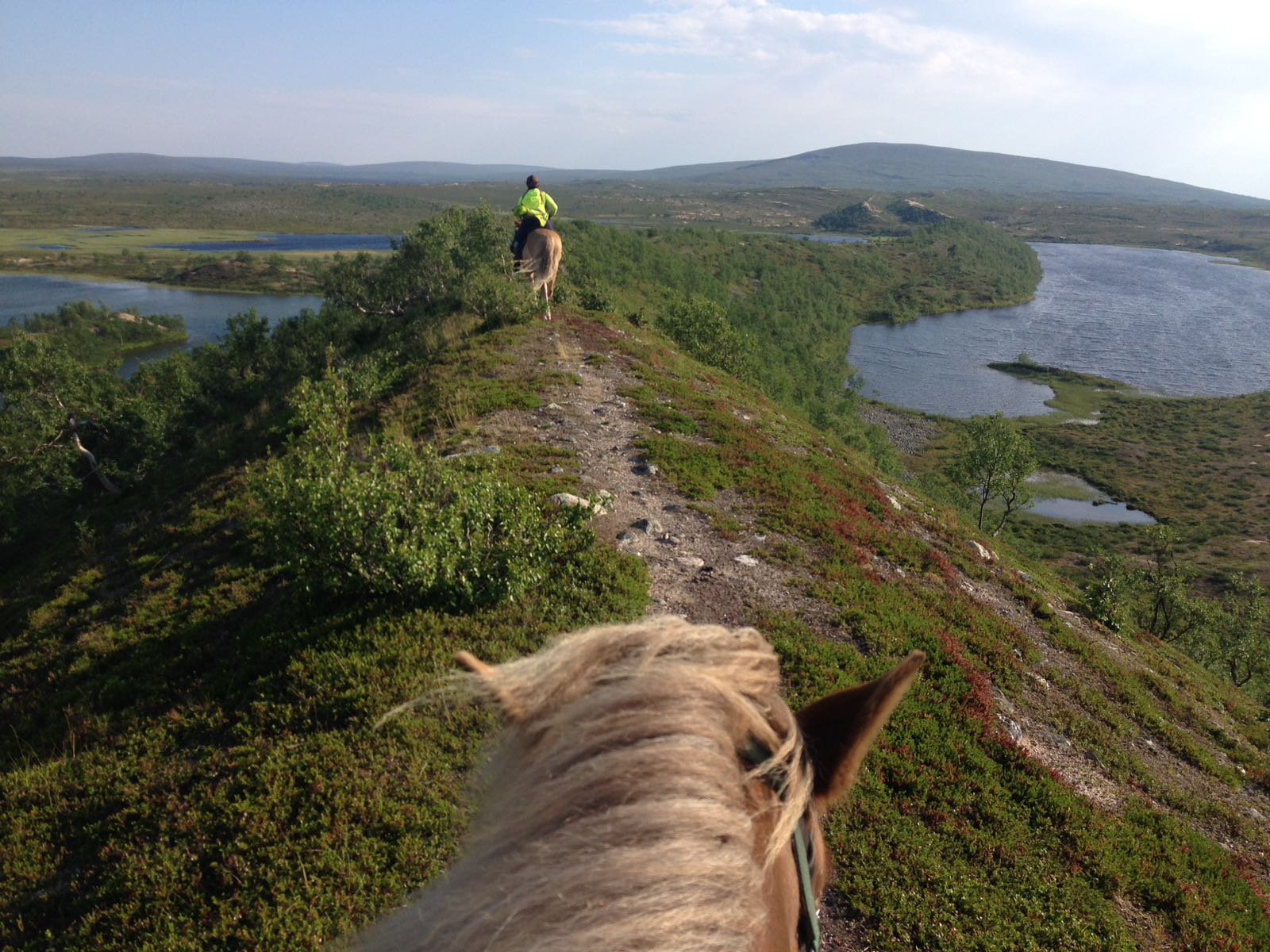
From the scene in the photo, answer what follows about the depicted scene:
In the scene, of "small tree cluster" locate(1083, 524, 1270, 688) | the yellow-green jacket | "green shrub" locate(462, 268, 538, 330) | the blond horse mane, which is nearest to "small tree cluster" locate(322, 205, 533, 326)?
"green shrub" locate(462, 268, 538, 330)

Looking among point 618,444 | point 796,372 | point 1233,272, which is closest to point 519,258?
point 618,444

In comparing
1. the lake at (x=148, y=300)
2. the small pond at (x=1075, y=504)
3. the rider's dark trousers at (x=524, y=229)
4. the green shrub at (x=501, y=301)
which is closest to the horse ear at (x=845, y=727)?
the rider's dark trousers at (x=524, y=229)

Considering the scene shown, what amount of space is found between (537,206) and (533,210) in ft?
0.52

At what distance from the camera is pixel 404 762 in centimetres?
515

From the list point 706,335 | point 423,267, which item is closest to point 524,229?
point 423,267

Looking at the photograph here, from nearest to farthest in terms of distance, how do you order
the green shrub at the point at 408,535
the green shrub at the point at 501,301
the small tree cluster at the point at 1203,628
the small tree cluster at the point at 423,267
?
the green shrub at the point at 408,535
the green shrub at the point at 501,301
the small tree cluster at the point at 1203,628
the small tree cluster at the point at 423,267

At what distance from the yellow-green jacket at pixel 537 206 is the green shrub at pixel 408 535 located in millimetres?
10307

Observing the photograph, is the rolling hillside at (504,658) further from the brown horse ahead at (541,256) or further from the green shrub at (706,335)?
the green shrub at (706,335)

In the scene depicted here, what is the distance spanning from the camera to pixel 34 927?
4.26 meters

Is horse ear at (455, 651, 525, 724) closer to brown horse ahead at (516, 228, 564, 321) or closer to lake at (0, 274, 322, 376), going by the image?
brown horse ahead at (516, 228, 564, 321)

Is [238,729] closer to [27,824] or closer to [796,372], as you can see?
[27,824]

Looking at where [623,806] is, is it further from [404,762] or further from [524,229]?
[524,229]

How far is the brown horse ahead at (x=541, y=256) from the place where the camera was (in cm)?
1727

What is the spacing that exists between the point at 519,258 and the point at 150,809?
16.0 metres
